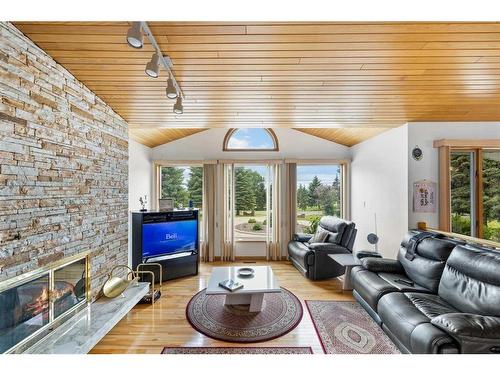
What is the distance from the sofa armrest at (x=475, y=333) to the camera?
147 centimetres

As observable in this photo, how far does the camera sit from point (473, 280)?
2.00m

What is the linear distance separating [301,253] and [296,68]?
300 centimetres

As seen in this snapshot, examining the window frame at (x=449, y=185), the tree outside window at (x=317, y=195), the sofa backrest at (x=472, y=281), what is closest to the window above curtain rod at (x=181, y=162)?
the tree outside window at (x=317, y=195)

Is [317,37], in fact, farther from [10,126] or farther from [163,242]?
[163,242]

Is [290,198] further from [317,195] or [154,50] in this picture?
[154,50]

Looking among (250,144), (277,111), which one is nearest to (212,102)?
(277,111)

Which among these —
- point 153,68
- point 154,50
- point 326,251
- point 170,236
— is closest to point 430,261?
point 326,251

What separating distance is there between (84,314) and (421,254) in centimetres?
363

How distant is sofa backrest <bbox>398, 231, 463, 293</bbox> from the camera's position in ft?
7.82

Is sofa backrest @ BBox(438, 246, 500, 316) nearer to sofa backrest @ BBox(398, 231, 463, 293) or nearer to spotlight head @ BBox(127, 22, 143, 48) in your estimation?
sofa backrest @ BBox(398, 231, 463, 293)

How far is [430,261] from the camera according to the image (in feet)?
Answer: 8.18

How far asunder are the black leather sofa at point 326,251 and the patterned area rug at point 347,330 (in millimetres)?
797

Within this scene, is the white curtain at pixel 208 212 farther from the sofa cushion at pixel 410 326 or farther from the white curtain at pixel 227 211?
the sofa cushion at pixel 410 326

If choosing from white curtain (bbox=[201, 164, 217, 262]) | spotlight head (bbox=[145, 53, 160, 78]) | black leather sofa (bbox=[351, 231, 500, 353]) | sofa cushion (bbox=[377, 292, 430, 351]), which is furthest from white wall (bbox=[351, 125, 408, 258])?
spotlight head (bbox=[145, 53, 160, 78])
